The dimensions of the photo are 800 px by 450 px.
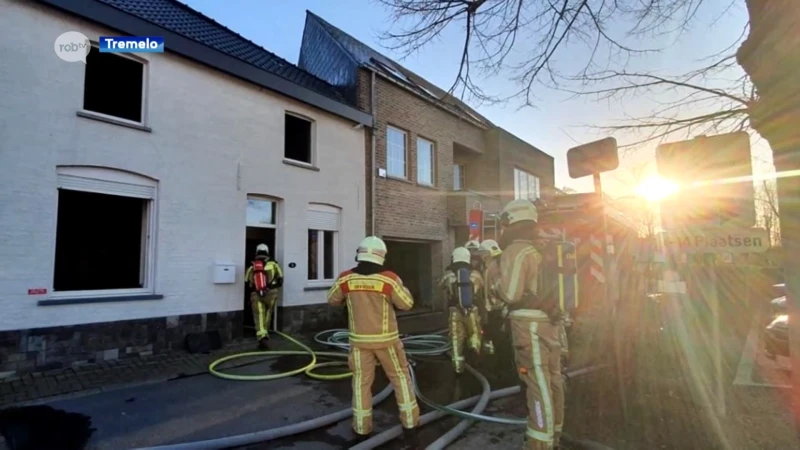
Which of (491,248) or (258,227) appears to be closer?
Answer: (491,248)

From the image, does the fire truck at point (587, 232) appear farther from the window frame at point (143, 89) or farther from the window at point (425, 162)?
the window frame at point (143, 89)

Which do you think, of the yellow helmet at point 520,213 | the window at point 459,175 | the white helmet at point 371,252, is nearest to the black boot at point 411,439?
the white helmet at point 371,252

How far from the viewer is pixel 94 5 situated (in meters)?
6.79

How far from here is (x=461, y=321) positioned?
671 cm

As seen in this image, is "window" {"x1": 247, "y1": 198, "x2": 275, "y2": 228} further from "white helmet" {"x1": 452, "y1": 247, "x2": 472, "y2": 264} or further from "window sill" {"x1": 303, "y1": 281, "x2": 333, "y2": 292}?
"white helmet" {"x1": 452, "y1": 247, "x2": 472, "y2": 264}

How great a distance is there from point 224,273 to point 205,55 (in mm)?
4045

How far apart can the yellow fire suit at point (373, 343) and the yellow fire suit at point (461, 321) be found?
248 centimetres

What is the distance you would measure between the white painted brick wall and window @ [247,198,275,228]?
26cm

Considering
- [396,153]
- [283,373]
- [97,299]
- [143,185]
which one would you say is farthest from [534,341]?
[396,153]

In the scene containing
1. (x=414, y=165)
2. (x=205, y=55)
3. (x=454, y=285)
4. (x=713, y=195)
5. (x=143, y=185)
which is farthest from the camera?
(x=414, y=165)

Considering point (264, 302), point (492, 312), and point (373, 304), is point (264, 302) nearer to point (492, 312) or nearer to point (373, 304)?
point (492, 312)

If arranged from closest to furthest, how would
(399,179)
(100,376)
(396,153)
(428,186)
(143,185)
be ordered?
(100,376)
(143,185)
(399,179)
(396,153)
(428,186)

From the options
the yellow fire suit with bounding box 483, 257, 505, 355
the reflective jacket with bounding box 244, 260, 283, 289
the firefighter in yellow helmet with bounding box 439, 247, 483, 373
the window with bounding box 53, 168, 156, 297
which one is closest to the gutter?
the reflective jacket with bounding box 244, 260, 283, 289

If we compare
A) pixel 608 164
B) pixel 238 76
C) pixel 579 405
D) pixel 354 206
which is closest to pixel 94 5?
pixel 238 76
